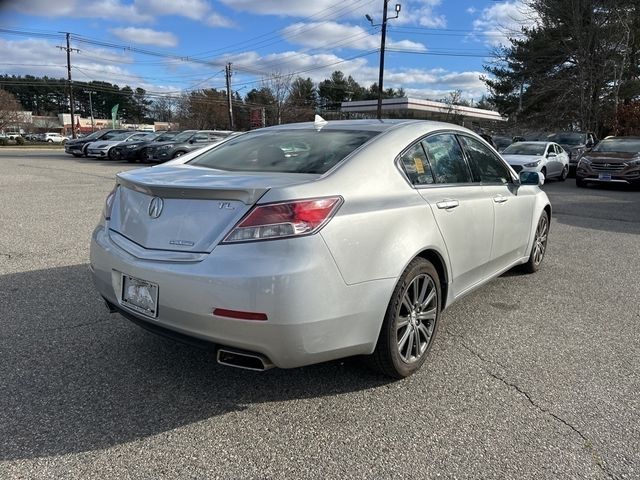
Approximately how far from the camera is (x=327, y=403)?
290 centimetres

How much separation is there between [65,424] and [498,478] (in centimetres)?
213

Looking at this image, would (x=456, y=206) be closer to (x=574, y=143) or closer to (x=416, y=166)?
(x=416, y=166)

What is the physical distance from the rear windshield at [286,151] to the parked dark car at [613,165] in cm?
1406

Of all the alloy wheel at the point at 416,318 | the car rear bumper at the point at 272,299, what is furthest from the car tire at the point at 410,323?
the car rear bumper at the point at 272,299

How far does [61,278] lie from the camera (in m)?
4.97

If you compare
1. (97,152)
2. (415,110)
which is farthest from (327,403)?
(415,110)

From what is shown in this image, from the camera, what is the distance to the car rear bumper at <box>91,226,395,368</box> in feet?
7.95

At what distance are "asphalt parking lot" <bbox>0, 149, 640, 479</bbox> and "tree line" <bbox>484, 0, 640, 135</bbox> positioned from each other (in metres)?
29.2

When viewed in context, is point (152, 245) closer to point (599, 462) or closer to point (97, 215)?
point (599, 462)

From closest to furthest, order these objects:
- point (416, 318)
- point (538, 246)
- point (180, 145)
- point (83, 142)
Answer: point (416, 318) → point (538, 246) → point (180, 145) → point (83, 142)

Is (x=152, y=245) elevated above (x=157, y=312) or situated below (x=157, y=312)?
above

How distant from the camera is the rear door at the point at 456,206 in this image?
3383 mm

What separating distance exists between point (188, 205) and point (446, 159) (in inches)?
77.7

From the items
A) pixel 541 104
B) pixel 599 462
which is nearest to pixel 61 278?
pixel 599 462
